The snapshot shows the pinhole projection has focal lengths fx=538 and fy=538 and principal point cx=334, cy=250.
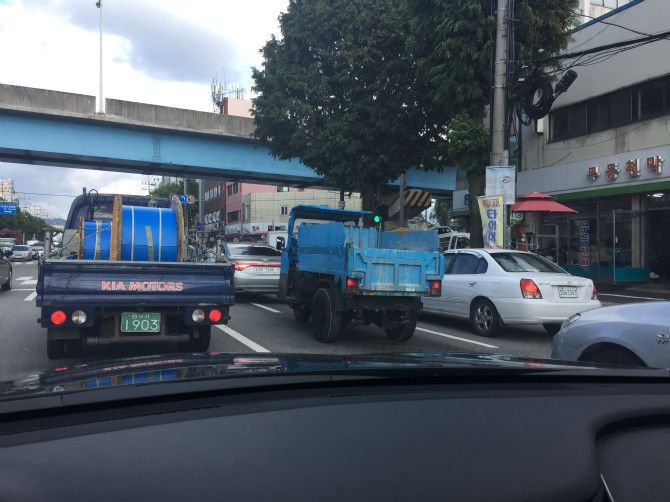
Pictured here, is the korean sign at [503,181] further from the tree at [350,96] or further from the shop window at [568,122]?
the shop window at [568,122]

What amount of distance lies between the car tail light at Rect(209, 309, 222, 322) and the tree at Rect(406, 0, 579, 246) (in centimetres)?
1040

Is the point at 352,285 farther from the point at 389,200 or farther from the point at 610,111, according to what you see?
the point at 389,200

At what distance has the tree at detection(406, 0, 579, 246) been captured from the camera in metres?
14.4

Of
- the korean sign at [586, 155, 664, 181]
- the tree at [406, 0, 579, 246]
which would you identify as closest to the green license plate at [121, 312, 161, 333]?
the tree at [406, 0, 579, 246]

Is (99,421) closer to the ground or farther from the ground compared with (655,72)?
closer to the ground

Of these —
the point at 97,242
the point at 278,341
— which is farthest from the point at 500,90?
the point at 97,242

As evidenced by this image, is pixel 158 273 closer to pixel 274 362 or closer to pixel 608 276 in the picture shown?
pixel 274 362

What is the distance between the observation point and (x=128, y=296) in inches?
230

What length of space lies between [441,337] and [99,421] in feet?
26.6

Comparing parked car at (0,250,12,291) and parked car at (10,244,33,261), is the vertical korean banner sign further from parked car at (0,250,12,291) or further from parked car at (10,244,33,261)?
parked car at (10,244,33,261)

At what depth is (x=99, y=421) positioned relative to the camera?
1.36m

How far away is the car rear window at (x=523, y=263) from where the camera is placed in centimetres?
920

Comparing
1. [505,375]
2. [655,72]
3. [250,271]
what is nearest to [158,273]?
[505,375]

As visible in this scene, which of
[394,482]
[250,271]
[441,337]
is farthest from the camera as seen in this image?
[250,271]
